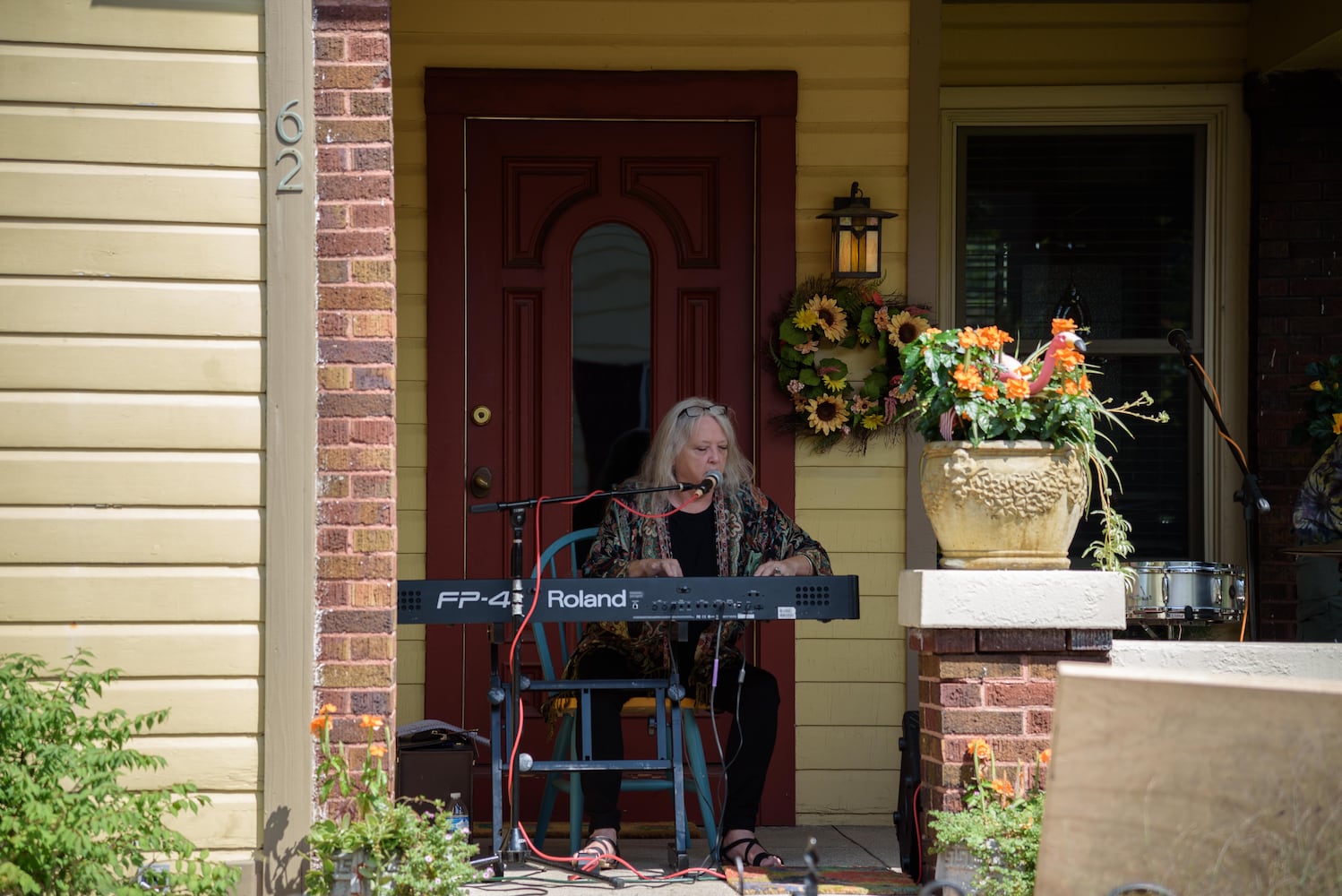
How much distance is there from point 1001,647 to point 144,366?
2.13 meters

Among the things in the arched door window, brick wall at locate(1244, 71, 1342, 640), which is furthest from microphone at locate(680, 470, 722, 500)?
brick wall at locate(1244, 71, 1342, 640)

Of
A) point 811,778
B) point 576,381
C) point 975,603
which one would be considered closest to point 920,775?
point 975,603

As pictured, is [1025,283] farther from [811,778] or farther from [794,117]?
[811,778]

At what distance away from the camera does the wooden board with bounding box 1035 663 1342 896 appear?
1.91 meters

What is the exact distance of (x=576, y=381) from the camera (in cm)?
494

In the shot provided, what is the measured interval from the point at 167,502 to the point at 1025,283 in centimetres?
331

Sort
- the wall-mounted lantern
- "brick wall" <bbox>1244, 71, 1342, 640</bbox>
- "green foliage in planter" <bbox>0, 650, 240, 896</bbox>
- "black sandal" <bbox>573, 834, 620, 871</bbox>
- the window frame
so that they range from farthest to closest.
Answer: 1. the window frame
2. "brick wall" <bbox>1244, 71, 1342, 640</bbox>
3. the wall-mounted lantern
4. "black sandal" <bbox>573, 834, 620, 871</bbox>
5. "green foliage in planter" <bbox>0, 650, 240, 896</bbox>

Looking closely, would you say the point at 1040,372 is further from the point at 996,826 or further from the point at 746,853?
the point at 746,853

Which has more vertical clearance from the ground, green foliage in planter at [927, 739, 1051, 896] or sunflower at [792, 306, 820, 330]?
sunflower at [792, 306, 820, 330]

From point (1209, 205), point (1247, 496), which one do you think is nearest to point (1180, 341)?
point (1247, 496)

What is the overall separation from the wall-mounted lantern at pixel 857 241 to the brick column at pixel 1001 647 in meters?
1.66

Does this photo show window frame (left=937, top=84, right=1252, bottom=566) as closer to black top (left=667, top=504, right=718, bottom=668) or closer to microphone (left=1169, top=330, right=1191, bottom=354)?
microphone (left=1169, top=330, right=1191, bottom=354)

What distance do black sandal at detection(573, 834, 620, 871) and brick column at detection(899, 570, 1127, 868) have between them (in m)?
0.87

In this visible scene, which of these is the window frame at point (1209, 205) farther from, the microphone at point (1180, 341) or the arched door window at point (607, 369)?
the arched door window at point (607, 369)
